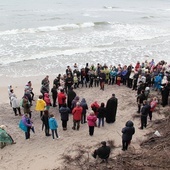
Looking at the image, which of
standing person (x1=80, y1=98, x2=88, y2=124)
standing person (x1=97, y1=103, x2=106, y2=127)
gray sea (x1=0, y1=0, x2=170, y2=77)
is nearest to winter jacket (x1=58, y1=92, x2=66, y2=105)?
standing person (x1=80, y1=98, x2=88, y2=124)

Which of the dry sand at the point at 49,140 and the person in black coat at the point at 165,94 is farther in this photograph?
the person in black coat at the point at 165,94

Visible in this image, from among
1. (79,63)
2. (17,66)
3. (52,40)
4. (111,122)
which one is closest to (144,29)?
(52,40)

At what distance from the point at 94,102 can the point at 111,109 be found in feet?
2.99

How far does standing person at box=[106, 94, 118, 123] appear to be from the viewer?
41.1 feet

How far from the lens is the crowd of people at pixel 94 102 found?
11.4m

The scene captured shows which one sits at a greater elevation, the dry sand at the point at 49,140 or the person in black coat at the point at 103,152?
the person in black coat at the point at 103,152

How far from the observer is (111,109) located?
12.6 meters

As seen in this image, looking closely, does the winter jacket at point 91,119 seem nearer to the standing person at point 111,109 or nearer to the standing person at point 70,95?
the standing person at point 111,109

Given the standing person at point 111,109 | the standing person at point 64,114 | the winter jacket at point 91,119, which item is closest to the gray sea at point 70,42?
the standing person at point 64,114

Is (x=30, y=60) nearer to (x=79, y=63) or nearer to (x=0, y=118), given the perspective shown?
(x=79, y=63)

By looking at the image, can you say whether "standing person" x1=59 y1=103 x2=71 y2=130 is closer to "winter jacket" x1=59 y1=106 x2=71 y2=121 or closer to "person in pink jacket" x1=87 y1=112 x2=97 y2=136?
"winter jacket" x1=59 y1=106 x2=71 y2=121

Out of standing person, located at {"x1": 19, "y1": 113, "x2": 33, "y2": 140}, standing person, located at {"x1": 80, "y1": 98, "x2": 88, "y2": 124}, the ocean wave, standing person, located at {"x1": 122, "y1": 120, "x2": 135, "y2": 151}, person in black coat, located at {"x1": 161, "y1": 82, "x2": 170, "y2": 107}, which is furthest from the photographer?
the ocean wave

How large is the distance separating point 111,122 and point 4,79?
10.2m

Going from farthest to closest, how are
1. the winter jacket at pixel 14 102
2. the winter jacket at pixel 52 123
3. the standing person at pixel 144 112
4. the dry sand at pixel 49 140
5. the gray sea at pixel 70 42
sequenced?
1. the gray sea at pixel 70 42
2. the winter jacket at pixel 14 102
3. the standing person at pixel 144 112
4. the winter jacket at pixel 52 123
5. the dry sand at pixel 49 140
